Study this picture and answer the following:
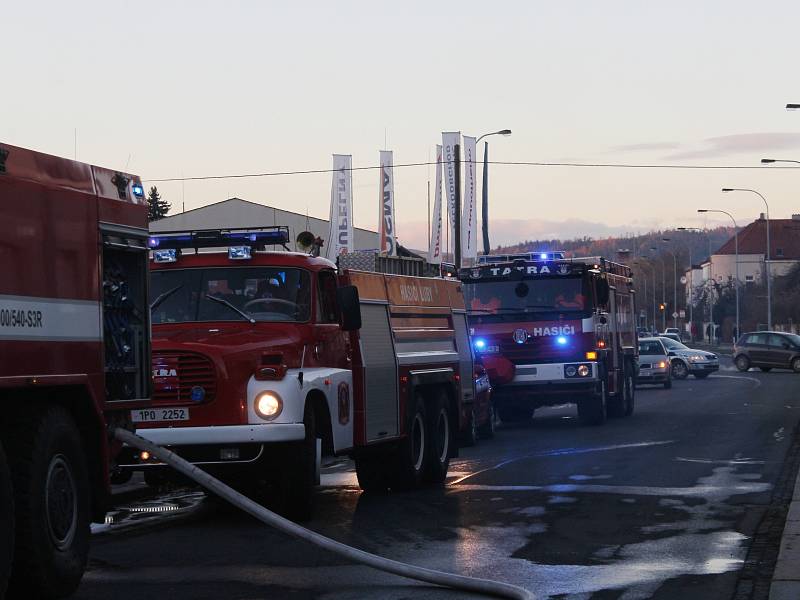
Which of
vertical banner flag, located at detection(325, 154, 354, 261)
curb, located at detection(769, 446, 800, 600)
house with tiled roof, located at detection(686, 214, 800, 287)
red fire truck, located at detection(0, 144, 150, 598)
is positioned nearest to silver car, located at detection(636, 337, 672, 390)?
vertical banner flag, located at detection(325, 154, 354, 261)

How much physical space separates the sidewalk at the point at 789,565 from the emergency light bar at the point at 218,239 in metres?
5.07

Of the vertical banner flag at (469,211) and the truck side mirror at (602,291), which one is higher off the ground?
the vertical banner flag at (469,211)

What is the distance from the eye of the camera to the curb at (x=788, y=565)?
8.24 m

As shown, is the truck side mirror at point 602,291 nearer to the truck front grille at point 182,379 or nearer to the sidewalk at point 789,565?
the sidewalk at point 789,565

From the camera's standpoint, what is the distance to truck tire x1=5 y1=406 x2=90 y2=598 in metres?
7.69

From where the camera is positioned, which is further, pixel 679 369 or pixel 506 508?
pixel 679 369

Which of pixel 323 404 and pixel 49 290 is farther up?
pixel 49 290

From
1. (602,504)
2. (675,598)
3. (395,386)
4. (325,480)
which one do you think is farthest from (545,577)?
(325,480)

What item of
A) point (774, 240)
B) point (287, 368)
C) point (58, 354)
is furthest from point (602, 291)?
point (774, 240)

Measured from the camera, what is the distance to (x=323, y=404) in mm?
12383

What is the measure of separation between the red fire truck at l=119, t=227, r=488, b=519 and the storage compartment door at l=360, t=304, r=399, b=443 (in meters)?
0.02

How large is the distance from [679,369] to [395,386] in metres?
37.9

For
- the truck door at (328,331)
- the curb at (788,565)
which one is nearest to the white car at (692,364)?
the truck door at (328,331)

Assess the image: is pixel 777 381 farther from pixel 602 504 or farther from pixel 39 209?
pixel 39 209
